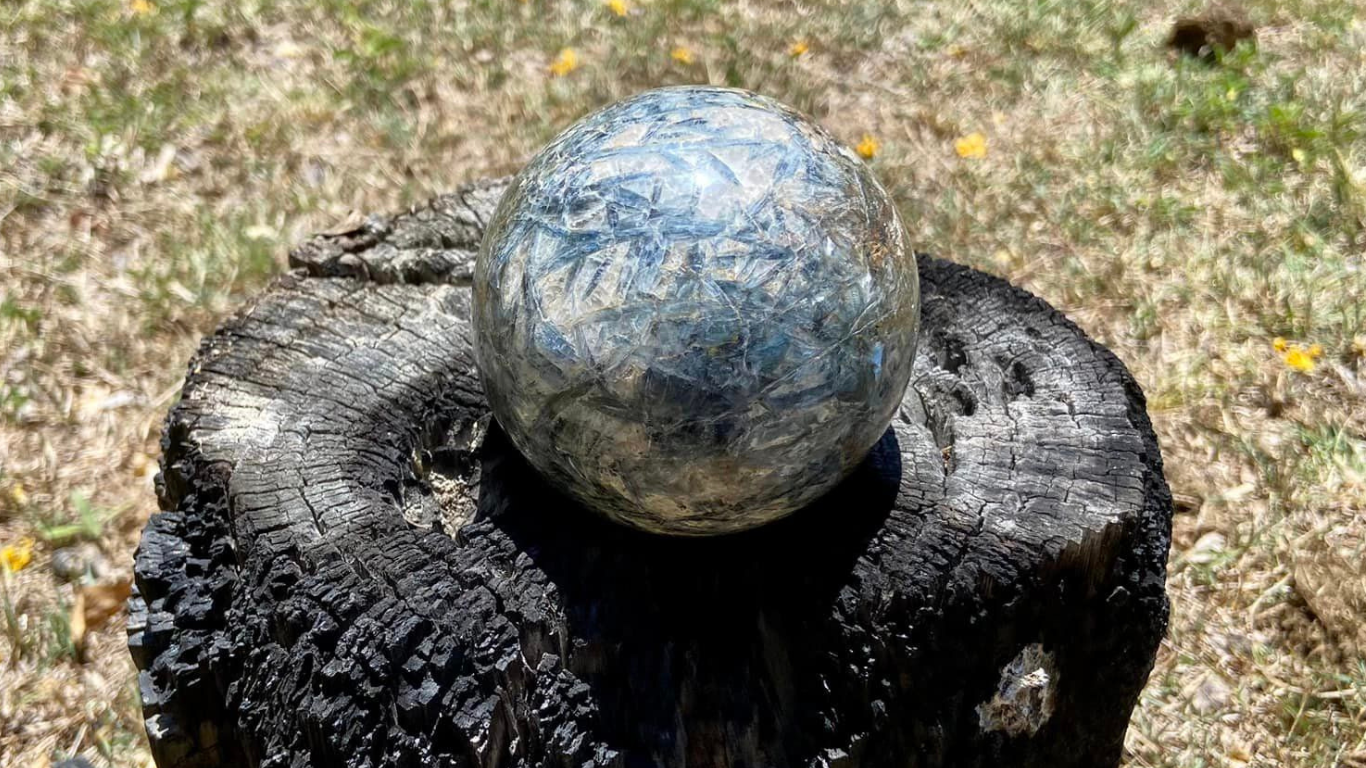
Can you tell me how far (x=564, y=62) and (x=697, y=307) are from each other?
3.86 metres

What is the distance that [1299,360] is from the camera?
412cm

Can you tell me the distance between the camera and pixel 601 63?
18.1 ft

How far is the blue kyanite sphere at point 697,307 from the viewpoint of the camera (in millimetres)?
1979

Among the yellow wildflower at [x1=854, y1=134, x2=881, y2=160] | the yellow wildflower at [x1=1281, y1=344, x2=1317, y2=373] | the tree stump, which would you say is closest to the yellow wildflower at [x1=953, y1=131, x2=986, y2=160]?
the yellow wildflower at [x1=854, y1=134, x2=881, y2=160]

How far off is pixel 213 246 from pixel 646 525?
9.52ft

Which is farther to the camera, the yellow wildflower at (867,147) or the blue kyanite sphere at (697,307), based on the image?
the yellow wildflower at (867,147)

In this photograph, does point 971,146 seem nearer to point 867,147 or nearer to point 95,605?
point 867,147

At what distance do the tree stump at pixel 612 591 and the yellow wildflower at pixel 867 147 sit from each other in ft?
7.94

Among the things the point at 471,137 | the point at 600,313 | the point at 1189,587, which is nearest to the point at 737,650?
the point at 600,313

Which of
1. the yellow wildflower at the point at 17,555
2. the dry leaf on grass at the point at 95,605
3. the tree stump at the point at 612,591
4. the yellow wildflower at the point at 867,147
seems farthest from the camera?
the yellow wildflower at the point at 867,147

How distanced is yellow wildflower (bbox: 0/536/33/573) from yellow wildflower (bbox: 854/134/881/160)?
11.2 ft

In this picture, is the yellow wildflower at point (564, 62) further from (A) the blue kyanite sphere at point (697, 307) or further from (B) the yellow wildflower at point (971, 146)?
(A) the blue kyanite sphere at point (697, 307)

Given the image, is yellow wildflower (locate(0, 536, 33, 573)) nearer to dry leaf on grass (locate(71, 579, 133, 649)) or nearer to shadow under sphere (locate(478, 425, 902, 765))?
dry leaf on grass (locate(71, 579, 133, 649))

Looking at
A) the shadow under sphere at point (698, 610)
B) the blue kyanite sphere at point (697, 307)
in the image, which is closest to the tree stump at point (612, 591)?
the shadow under sphere at point (698, 610)
